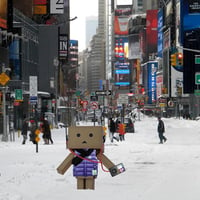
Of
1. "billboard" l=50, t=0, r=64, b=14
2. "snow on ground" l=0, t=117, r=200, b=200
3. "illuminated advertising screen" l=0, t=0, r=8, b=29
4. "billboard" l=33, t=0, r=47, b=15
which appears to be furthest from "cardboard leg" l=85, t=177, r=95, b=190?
"billboard" l=50, t=0, r=64, b=14

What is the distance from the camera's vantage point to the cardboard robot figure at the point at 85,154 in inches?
433

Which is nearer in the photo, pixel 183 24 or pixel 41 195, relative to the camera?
pixel 41 195

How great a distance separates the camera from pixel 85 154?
11055mm

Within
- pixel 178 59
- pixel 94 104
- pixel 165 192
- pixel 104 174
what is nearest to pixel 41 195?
pixel 165 192

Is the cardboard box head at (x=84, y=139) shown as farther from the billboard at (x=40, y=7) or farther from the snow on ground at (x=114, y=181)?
the billboard at (x=40, y=7)

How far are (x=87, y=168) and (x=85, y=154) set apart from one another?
10.0 inches

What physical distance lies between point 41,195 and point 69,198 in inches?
26.7

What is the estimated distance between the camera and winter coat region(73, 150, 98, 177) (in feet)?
36.1

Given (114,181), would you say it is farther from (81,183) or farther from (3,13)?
(3,13)

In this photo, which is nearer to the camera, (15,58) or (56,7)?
(15,58)

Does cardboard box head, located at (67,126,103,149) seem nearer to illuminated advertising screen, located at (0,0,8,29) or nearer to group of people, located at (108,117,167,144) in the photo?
group of people, located at (108,117,167,144)

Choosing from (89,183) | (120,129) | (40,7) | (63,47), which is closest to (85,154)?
(89,183)

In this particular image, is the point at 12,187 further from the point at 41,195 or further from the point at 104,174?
the point at 104,174

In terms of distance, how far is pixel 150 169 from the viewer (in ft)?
54.3
